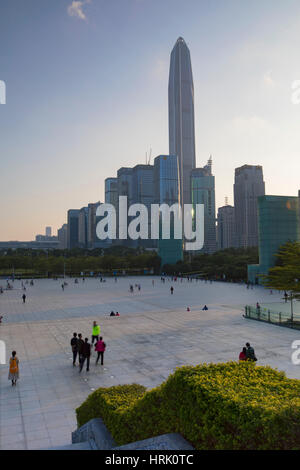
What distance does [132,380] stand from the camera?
463 inches

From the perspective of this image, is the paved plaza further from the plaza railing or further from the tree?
the tree

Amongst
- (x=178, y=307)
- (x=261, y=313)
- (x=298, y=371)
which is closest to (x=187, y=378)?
(x=298, y=371)

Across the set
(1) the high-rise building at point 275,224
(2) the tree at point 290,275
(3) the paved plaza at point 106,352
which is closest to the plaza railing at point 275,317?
(2) the tree at point 290,275

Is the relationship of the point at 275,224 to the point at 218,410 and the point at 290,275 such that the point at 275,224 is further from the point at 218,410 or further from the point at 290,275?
the point at 218,410

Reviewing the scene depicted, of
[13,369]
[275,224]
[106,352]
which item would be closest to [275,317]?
[106,352]

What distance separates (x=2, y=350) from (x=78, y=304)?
1700 centimetres

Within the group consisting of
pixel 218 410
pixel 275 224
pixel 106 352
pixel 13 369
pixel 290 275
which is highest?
pixel 275 224

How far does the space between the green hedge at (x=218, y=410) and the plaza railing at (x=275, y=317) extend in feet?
57.8

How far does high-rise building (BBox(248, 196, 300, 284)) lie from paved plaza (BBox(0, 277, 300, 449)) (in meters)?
27.2

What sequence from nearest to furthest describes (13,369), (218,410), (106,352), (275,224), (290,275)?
1. (218,410)
2. (13,369)
3. (106,352)
4. (290,275)
5. (275,224)

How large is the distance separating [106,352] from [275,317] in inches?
477

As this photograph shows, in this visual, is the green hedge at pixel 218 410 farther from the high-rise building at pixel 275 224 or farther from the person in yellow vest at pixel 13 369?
the high-rise building at pixel 275 224

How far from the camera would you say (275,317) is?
73.3ft
